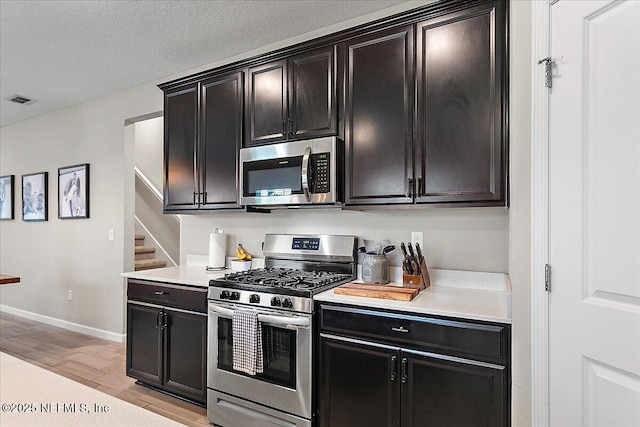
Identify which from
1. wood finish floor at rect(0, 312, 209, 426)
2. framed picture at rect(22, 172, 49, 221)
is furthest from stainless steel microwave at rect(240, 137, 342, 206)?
A: framed picture at rect(22, 172, 49, 221)

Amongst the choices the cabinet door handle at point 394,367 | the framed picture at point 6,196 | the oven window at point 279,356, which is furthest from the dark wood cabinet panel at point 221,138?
the framed picture at point 6,196

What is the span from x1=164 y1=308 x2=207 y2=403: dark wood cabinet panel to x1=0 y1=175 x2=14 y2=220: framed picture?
14.6 feet

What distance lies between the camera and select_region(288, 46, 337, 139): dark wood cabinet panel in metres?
2.41

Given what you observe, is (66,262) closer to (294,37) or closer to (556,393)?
(294,37)

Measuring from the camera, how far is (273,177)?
259cm

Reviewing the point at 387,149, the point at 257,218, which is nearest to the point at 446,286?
the point at 387,149

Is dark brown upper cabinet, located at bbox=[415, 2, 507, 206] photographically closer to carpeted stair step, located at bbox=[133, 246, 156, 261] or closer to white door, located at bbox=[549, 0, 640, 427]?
white door, located at bbox=[549, 0, 640, 427]

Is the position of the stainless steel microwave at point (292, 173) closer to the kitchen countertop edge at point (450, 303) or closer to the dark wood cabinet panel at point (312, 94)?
the dark wood cabinet panel at point (312, 94)

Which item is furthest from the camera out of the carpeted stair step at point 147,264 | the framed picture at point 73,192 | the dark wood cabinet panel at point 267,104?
the carpeted stair step at point 147,264

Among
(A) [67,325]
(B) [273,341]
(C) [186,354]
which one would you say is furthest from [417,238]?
(A) [67,325]

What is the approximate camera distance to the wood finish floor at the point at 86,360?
106 inches

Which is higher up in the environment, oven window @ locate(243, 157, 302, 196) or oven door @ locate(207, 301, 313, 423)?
oven window @ locate(243, 157, 302, 196)

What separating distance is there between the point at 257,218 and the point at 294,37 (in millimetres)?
1466

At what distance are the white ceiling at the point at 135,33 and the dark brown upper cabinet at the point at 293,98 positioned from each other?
37cm
